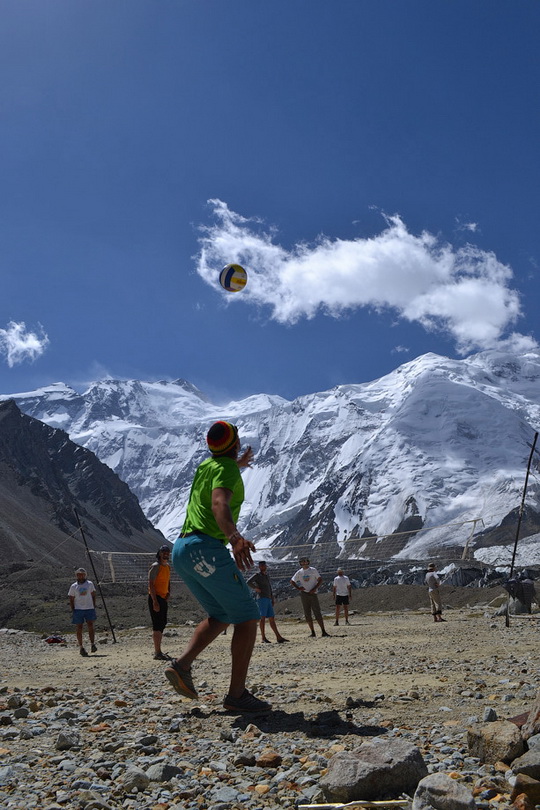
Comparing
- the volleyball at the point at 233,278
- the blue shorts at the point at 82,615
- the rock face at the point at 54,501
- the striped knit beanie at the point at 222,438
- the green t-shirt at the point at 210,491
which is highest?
the rock face at the point at 54,501

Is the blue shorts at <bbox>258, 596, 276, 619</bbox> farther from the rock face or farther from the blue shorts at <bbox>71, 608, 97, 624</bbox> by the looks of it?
the rock face

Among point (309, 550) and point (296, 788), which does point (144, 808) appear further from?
point (309, 550)

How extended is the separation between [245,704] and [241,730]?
63 centimetres

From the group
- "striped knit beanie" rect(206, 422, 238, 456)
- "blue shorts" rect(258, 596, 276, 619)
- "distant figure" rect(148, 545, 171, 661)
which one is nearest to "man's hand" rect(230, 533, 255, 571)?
"striped knit beanie" rect(206, 422, 238, 456)

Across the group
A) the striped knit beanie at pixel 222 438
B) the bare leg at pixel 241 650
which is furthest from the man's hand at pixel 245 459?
the bare leg at pixel 241 650

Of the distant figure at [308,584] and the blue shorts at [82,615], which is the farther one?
the distant figure at [308,584]

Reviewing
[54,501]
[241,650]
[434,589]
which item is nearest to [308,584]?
Result: [434,589]

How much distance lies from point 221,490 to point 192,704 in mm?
2136

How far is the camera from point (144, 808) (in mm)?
3314

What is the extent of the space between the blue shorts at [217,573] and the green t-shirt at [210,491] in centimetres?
7

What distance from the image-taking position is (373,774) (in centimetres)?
324

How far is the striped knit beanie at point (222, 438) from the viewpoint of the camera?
223 inches

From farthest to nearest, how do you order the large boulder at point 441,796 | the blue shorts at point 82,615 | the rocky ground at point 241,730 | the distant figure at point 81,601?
the blue shorts at point 82,615
the distant figure at point 81,601
the rocky ground at point 241,730
the large boulder at point 441,796

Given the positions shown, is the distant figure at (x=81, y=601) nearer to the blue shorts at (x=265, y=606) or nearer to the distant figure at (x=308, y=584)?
the blue shorts at (x=265, y=606)
